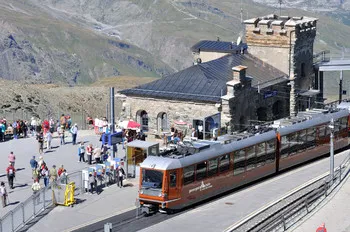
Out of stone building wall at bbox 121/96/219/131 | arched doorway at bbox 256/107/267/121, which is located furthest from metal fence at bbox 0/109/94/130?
arched doorway at bbox 256/107/267/121

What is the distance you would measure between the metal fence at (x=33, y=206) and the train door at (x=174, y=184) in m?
5.76

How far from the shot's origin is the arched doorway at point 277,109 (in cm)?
6198

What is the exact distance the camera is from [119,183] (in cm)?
4538

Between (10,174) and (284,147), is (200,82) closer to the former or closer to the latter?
(284,147)

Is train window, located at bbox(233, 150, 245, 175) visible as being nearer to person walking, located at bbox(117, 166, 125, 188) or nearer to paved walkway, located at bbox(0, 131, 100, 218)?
person walking, located at bbox(117, 166, 125, 188)

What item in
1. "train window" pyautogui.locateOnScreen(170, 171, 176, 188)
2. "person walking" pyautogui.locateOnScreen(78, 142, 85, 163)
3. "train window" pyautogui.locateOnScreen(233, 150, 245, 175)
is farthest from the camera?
"person walking" pyautogui.locateOnScreen(78, 142, 85, 163)

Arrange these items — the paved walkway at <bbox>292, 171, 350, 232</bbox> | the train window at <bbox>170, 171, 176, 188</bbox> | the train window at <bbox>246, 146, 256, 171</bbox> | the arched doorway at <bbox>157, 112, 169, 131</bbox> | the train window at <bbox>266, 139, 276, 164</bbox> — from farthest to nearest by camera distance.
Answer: the arched doorway at <bbox>157, 112, 169, 131</bbox> → the train window at <bbox>266, 139, 276, 164</bbox> → the train window at <bbox>246, 146, 256, 171</bbox> → the train window at <bbox>170, 171, 176, 188</bbox> → the paved walkway at <bbox>292, 171, 350, 232</bbox>

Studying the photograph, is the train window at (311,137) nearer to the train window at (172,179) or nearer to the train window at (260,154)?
the train window at (260,154)

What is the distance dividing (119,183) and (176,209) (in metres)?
5.28

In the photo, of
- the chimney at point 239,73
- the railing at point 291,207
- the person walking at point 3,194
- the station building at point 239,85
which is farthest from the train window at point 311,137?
the person walking at point 3,194

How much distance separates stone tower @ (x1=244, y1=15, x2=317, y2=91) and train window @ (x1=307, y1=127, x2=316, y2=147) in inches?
484

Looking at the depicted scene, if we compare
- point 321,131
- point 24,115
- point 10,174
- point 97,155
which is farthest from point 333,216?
point 24,115

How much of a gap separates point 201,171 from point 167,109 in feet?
49.7

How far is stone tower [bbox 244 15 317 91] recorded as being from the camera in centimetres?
6353
